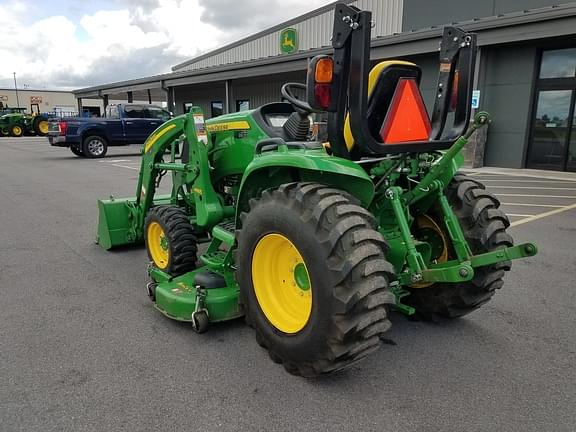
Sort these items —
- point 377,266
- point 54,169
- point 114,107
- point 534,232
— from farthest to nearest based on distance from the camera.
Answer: point 114,107 → point 54,169 → point 534,232 → point 377,266

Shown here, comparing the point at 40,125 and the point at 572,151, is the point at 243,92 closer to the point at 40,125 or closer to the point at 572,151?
the point at 572,151

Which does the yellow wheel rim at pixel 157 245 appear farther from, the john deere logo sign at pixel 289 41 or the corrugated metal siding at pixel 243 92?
the john deere logo sign at pixel 289 41

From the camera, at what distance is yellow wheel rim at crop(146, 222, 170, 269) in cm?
454

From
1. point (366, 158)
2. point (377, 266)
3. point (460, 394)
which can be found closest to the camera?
point (377, 266)

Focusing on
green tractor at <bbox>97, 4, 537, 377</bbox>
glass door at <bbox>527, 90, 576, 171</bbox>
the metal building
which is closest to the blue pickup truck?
the metal building

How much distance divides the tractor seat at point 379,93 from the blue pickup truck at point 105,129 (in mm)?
16811

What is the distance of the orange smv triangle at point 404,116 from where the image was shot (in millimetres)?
2795

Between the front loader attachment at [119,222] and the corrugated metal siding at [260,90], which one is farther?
the corrugated metal siding at [260,90]

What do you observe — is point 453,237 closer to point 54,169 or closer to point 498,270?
point 498,270

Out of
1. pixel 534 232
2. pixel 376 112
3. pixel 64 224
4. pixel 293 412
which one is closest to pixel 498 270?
pixel 376 112

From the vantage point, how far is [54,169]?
48.0 feet

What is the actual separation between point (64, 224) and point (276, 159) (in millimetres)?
5453

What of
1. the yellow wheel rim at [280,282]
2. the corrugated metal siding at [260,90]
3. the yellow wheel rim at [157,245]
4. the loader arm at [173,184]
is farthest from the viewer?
the corrugated metal siding at [260,90]

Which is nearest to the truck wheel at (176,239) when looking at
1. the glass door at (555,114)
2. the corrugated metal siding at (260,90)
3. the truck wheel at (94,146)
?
the glass door at (555,114)
